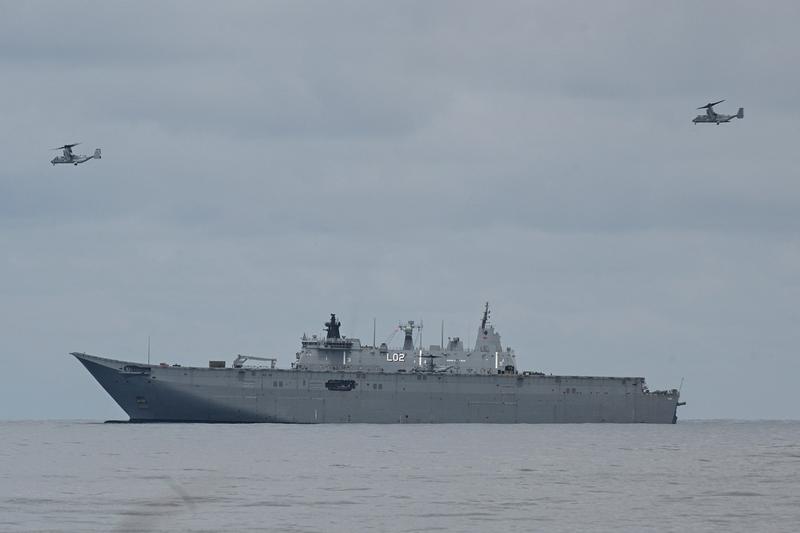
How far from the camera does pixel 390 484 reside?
5412 centimetres

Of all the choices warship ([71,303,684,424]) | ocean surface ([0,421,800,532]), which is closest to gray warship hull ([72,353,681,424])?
warship ([71,303,684,424])

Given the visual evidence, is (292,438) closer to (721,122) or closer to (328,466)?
(328,466)

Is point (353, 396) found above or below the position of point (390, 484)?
above

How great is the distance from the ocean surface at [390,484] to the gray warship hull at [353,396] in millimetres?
12180

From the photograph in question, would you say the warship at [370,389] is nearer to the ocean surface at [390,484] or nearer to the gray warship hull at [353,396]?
the gray warship hull at [353,396]

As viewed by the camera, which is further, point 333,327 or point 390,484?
point 333,327

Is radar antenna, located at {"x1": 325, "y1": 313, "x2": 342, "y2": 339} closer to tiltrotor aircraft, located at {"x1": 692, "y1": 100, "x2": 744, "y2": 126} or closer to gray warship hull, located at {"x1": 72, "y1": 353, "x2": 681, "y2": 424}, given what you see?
gray warship hull, located at {"x1": 72, "y1": 353, "x2": 681, "y2": 424}

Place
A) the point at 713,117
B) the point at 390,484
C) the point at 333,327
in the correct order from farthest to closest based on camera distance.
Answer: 1. the point at 333,327
2. the point at 713,117
3. the point at 390,484

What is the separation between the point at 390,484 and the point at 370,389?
5580cm

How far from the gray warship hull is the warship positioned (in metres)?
0.08

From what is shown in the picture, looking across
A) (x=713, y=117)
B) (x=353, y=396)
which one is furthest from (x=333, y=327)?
(x=713, y=117)

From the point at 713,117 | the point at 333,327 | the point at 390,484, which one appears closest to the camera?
the point at 390,484

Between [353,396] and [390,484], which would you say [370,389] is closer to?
[353,396]

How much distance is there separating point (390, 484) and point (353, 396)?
2210 inches
